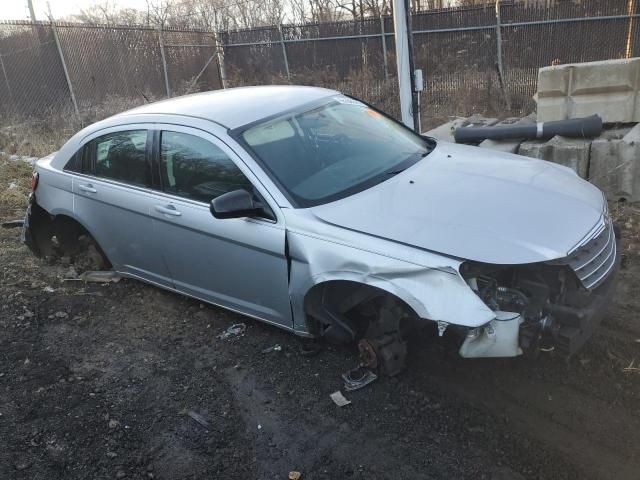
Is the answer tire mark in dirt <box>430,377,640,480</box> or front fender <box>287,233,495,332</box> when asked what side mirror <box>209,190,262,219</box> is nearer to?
front fender <box>287,233,495,332</box>

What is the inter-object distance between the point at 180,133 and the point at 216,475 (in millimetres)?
2342

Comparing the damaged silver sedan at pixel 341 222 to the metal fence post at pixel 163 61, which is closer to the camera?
the damaged silver sedan at pixel 341 222

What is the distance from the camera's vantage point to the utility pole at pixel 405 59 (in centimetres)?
672

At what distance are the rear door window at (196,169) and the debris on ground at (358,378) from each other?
1335mm

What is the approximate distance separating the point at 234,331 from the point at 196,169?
49.3 inches

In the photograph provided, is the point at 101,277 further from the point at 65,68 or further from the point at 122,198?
the point at 65,68

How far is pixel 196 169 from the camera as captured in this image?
3938 millimetres

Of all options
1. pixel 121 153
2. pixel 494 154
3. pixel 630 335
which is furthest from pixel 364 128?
pixel 630 335

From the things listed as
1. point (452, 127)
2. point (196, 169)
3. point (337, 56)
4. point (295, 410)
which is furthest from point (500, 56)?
point (295, 410)

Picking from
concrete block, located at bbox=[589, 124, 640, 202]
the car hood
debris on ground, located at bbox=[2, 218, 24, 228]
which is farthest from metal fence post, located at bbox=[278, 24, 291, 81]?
the car hood

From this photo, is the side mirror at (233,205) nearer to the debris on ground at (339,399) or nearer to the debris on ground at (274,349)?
the debris on ground at (274,349)

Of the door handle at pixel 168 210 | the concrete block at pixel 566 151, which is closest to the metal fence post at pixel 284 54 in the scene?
the concrete block at pixel 566 151

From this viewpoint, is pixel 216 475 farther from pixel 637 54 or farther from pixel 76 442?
pixel 637 54

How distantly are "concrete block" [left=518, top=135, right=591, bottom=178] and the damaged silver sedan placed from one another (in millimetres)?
2383
